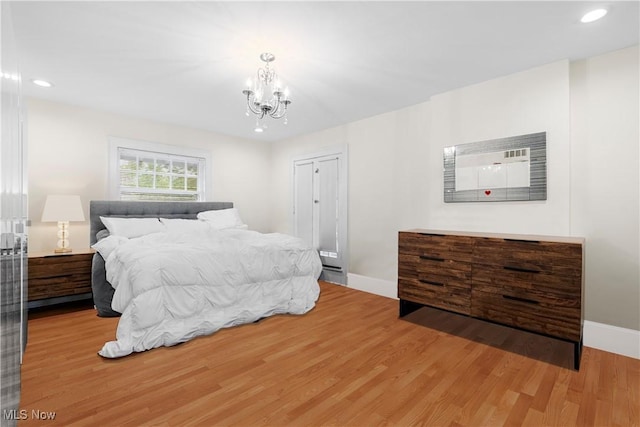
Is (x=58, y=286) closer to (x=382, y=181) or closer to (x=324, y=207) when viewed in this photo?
(x=324, y=207)

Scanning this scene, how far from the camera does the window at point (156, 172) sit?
405 cm

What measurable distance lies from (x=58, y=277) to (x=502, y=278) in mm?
4226

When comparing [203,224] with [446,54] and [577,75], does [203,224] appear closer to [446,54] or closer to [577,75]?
[446,54]

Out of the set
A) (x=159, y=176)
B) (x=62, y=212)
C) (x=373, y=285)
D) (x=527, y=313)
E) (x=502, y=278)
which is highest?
(x=159, y=176)

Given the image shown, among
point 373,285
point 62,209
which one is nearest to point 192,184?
point 62,209

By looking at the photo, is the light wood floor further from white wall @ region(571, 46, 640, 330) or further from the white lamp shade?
the white lamp shade

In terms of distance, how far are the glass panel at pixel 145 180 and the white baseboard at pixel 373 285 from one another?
323cm

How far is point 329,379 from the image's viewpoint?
1.89 m

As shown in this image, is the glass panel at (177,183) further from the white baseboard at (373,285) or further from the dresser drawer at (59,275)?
the white baseboard at (373,285)

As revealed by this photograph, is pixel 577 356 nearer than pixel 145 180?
Yes

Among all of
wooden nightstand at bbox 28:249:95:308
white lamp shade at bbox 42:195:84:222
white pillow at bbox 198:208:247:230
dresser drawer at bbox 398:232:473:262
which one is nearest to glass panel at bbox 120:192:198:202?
white pillow at bbox 198:208:247:230

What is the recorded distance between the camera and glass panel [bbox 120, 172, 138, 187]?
411 centimetres

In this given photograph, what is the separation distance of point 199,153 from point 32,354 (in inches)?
129

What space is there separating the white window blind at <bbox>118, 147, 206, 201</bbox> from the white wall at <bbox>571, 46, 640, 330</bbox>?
4754 mm
